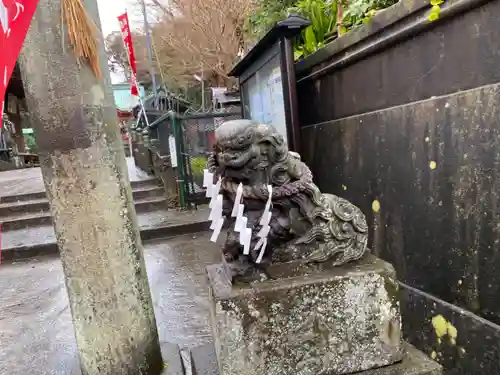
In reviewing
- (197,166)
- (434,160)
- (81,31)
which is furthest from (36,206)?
(434,160)

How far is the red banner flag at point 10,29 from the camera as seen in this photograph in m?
1.37

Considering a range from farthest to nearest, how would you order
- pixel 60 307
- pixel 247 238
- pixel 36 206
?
pixel 36 206 < pixel 60 307 < pixel 247 238

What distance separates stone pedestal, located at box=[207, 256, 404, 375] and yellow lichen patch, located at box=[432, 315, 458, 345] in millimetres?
872

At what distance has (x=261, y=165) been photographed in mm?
1619

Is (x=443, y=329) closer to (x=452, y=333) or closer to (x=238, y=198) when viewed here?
(x=452, y=333)

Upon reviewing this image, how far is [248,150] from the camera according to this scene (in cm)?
159

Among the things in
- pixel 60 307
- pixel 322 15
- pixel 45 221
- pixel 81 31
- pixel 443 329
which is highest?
pixel 322 15

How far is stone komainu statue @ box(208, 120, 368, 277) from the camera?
1601mm

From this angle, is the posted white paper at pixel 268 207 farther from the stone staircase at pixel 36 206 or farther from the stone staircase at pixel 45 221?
the stone staircase at pixel 36 206

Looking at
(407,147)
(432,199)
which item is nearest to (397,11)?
(407,147)

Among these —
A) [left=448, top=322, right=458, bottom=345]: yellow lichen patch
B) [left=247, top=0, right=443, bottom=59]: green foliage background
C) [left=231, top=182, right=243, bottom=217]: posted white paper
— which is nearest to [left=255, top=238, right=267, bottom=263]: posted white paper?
[left=231, top=182, right=243, bottom=217]: posted white paper

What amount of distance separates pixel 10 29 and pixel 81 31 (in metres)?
0.61

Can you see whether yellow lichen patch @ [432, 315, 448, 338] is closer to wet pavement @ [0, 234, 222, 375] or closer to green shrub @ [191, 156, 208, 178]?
wet pavement @ [0, 234, 222, 375]

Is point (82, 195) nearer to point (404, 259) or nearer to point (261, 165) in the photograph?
point (261, 165)
